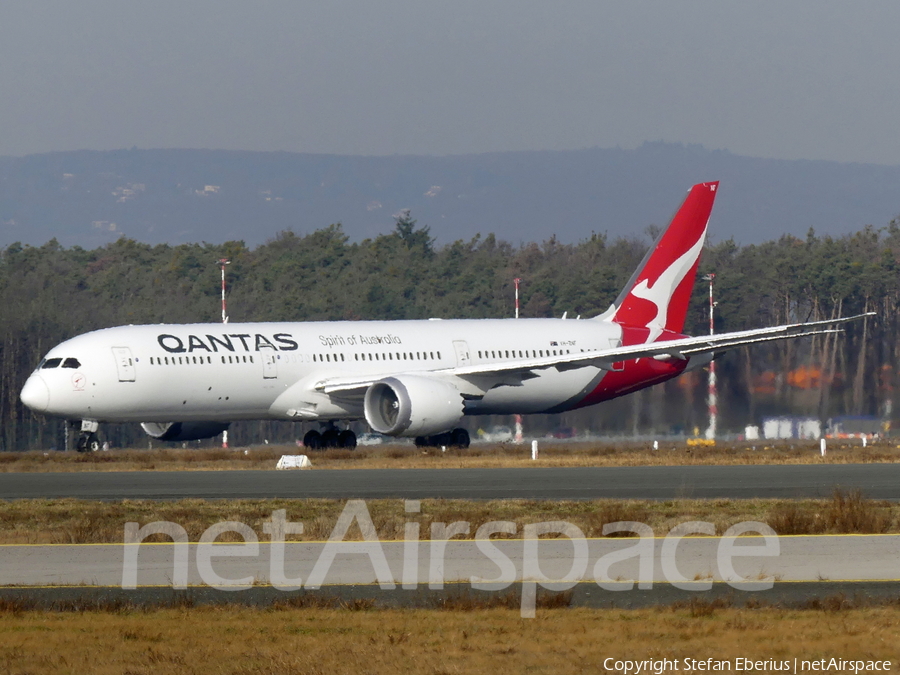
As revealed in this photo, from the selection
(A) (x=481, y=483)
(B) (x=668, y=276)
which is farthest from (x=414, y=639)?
(B) (x=668, y=276)

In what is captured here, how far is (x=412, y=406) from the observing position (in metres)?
36.1

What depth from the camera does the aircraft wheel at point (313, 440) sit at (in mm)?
40781

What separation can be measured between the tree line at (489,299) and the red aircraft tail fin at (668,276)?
8.61ft

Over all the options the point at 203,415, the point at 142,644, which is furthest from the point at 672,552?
the point at 203,415

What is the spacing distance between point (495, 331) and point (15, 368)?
30743 mm

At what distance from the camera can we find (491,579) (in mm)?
13062

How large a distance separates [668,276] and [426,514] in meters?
26.9

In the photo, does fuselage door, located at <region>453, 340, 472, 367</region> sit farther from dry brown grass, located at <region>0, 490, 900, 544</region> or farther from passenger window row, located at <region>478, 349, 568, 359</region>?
dry brown grass, located at <region>0, 490, 900, 544</region>

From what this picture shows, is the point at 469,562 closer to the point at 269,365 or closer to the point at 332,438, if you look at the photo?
the point at 269,365

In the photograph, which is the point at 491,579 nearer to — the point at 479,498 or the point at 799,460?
the point at 479,498

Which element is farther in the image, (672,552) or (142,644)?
(672,552)

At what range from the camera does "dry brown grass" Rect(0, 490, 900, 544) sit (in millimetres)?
17219

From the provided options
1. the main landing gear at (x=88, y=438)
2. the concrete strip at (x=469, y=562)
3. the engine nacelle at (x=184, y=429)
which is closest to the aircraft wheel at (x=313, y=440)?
the engine nacelle at (x=184, y=429)

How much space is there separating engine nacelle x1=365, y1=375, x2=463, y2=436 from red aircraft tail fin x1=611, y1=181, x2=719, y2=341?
9.26 m
